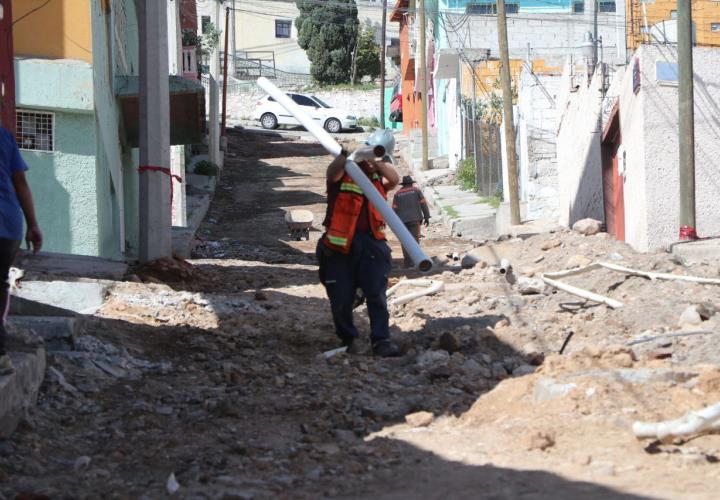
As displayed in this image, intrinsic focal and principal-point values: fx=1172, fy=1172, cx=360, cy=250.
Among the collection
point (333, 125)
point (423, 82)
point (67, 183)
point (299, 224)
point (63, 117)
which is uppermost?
point (423, 82)

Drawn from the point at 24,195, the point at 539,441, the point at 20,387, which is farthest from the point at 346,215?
the point at 539,441

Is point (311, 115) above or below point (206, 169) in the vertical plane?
above

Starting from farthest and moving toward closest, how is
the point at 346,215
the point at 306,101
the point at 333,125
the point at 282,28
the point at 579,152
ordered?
the point at 282,28 → the point at 306,101 → the point at 333,125 → the point at 579,152 → the point at 346,215

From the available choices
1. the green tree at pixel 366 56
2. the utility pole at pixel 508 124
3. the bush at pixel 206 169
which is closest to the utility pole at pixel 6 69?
the utility pole at pixel 508 124

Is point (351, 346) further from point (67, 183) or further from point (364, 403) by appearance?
point (67, 183)

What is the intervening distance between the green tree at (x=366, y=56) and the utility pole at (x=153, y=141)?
42627 mm

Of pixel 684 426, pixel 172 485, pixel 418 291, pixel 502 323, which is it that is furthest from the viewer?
pixel 418 291

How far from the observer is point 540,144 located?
21.0 m

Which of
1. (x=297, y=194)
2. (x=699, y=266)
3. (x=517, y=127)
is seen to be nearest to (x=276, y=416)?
(x=699, y=266)

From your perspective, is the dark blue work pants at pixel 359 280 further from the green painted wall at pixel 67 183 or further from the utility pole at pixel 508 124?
the utility pole at pixel 508 124

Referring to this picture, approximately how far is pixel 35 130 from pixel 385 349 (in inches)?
265

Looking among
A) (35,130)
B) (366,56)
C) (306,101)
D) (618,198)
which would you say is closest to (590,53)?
(618,198)

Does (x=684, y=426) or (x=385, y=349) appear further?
(x=385, y=349)

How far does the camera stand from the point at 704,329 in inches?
311
